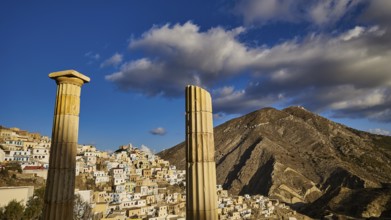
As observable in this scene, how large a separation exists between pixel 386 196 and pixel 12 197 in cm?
7198

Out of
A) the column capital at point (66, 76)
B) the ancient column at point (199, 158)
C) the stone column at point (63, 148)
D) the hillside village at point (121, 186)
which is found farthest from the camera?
the hillside village at point (121, 186)

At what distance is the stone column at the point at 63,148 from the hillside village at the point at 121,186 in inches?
1397

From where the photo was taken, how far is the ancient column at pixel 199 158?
5.75 meters

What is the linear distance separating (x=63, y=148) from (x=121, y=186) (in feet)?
194

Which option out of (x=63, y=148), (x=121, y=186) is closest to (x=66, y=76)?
(x=63, y=148)

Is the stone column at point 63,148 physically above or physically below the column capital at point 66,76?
below

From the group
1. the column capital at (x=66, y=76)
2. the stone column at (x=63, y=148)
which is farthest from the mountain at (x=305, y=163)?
the column capital at (x=66, y=76)

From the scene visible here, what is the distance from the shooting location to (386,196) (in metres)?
69.5

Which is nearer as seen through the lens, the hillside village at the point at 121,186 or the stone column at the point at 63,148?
the stone column at the point at 63,148

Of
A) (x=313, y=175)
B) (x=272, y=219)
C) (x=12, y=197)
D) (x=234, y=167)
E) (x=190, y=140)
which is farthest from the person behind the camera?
(x=234, y=167)

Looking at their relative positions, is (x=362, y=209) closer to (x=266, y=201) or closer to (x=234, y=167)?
(x=266, y=201)

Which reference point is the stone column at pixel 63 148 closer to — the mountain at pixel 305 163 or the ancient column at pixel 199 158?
the ancient column at pixel 199 158

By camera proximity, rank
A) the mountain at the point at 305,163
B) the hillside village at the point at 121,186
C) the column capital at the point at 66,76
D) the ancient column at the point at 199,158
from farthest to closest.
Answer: the mountain at the point at 305,163 → the hillside village at the point at 121,186 → the column capital at the point at 66,76 → the ancient column at the point at 199,158

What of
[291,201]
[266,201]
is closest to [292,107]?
[291,201]
